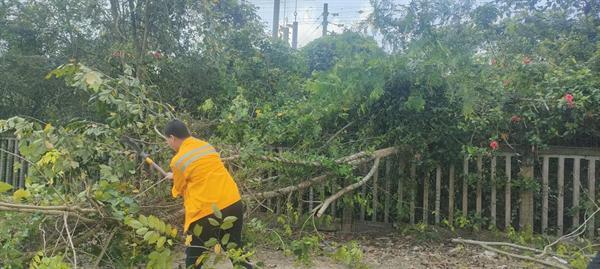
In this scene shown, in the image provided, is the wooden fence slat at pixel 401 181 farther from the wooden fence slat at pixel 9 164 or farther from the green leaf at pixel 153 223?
the wooden fence slat at pixel 9 164

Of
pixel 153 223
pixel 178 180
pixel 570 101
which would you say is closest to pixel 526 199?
pixel 570 101

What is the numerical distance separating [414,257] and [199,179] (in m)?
2.54

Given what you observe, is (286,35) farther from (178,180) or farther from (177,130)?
(178,180)

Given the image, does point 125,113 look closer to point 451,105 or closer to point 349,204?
point 349,204

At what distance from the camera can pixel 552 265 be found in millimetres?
3943

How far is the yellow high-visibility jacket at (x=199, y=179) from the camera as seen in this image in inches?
141

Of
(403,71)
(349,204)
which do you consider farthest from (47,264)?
(403,71)

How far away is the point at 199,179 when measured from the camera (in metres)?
3.61

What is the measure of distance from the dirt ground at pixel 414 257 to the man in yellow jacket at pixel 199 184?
1110 millimetres

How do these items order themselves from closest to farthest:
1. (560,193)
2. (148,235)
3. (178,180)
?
(148,235) < (178,180) < (560,193)

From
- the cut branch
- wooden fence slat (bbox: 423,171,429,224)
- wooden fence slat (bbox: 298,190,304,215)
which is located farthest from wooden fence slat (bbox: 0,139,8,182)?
wooden fence slat (bbox: 423,171,429,224)

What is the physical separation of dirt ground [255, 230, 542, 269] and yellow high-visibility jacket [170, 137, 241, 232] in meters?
1.20

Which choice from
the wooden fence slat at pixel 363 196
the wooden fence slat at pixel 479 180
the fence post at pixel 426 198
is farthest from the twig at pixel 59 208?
the wooden fence slat at pixel 479 180

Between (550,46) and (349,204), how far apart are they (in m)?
3.71
